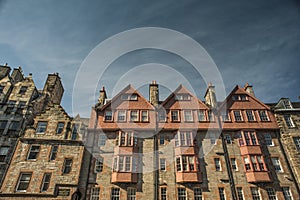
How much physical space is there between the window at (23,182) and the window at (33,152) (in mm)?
2103

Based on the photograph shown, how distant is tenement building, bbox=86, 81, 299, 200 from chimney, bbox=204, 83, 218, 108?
22cm

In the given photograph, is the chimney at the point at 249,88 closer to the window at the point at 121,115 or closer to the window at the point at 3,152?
the window at the point at 121,115

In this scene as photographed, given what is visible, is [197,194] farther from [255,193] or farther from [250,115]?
[250,115]

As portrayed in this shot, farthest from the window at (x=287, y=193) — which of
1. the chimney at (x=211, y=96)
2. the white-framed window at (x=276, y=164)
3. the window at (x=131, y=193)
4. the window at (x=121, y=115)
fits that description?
the window at (x=121, y=115)

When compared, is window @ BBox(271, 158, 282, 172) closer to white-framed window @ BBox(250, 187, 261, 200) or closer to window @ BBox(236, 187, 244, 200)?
white-framed window @ BBox(250, 187, 261, 200)

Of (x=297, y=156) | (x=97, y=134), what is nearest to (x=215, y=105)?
(x=297, y=156)

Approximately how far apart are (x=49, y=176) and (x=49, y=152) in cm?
307

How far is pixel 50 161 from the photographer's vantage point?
23656 millimetres

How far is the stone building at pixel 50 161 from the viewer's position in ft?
71.4

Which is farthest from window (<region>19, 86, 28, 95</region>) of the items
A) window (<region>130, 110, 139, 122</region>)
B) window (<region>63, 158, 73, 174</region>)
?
window (<region>130, 110, 139, 122</region>)

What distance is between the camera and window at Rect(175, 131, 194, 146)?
25.4 m

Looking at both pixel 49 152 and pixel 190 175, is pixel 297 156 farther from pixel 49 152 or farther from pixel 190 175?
pixel 49 152

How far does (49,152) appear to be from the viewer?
79.2 ft

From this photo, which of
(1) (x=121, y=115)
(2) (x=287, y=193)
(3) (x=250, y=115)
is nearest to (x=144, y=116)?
(1) (x=121, y=115)
